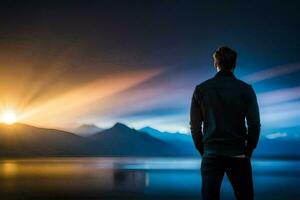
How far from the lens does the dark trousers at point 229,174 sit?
181cm

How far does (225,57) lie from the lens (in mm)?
1899

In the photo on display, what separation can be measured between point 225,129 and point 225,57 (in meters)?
0.27

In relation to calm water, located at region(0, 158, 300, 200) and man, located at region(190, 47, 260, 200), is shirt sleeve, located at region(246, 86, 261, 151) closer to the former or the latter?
man, located at region(190, 47, 260, 200)

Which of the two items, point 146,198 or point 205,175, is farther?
point 146,198

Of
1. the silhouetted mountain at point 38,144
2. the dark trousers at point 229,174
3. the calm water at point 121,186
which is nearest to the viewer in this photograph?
the dark trousers at point 229,174

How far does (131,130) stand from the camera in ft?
368

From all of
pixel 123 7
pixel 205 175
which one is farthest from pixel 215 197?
pixel 123 7

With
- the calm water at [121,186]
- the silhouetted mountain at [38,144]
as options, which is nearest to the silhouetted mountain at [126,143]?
the silhouetted mountain at [38,144]

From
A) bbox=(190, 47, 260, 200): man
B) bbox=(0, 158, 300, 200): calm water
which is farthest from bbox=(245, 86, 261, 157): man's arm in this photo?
bbox=(0, 158, 300, 200): calm water

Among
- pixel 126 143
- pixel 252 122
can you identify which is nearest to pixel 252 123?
pixel 252 122

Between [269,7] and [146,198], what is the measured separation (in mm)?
7462

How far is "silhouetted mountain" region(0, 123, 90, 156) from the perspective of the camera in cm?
9150

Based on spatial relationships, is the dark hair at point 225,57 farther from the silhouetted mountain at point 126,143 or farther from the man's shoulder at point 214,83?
the silhouetted mountain at point 126,143

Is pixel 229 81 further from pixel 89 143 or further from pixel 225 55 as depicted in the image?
pixel 89 143
